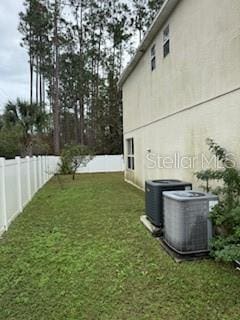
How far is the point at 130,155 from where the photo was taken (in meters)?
15.7

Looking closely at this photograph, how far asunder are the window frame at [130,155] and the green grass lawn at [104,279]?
27.0ft

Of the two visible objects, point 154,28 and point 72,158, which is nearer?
point 154,28

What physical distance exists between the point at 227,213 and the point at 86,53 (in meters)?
25.4

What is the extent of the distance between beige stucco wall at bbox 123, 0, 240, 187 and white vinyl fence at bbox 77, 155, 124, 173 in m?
13.2

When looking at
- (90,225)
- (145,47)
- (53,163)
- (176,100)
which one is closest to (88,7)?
(53,163)

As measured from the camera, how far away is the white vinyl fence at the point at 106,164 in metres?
24.9

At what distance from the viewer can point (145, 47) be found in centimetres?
1144

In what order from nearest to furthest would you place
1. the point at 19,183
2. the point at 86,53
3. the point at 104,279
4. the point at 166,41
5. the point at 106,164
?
1. the point at 104,279
2. the point at 19,183
3. the point at 166,41
4. the point at 106,164
5. the point at 86,53

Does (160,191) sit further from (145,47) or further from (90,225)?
(145,47)

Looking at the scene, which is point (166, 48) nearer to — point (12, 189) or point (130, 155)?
point (12, 189)

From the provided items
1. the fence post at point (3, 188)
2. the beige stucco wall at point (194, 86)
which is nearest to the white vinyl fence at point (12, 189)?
the fence post at point (3, 188)

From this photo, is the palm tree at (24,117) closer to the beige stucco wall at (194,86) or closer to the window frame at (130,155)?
the window frame at (130,155)

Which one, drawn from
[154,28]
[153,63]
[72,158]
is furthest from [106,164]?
[154,28]

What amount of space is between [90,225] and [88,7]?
23531mm
